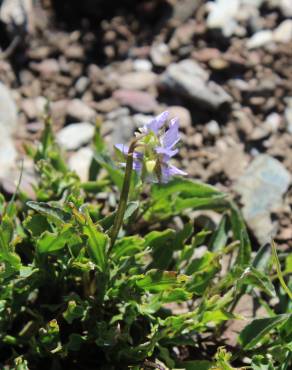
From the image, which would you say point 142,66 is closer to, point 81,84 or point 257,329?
point 81,84

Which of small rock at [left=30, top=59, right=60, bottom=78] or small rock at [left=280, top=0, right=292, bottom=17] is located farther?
small rock at [left=280, top=0, right=292, bottom=17]

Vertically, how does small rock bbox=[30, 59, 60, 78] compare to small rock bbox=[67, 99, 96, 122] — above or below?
above

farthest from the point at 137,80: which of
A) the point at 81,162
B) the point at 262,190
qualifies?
the point at 262,190

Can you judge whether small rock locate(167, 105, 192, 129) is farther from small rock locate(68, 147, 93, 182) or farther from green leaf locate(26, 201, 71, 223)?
green leaf locate(26, 201, 71, 223)

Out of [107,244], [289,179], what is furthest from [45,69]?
[107,244]

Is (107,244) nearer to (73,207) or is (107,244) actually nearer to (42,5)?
(73,207)

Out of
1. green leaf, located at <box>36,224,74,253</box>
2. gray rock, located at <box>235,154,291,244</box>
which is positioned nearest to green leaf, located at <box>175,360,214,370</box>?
green leaf, located at <box>36,224,74,253</box>
